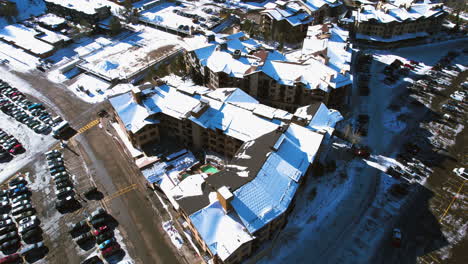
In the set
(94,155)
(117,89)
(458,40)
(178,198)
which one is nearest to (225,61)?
(117,89)

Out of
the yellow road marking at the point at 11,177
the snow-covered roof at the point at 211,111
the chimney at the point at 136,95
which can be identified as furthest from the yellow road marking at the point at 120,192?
the yellow road marking at the point at 11,177

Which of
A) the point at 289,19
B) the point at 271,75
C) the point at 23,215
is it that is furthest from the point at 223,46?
the point at 23,215

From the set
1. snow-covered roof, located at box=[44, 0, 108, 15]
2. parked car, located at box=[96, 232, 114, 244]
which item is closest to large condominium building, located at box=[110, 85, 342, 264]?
parked car, located at box=[96, 232, 114, 244]

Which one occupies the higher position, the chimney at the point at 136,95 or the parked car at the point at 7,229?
the chimney at the point at 136,95

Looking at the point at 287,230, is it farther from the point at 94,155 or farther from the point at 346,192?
the point at 94,155

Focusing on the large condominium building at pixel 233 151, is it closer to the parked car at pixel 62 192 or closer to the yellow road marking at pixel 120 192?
the yellow road marking at pixel 120 192

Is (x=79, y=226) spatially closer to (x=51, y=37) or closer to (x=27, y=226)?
(x=27, y=226)

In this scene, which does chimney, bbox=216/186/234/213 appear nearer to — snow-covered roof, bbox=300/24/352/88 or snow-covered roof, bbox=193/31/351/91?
snow-covered roof, bbox=193/31/351/91

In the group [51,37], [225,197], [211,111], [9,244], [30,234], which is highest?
[51,37]
